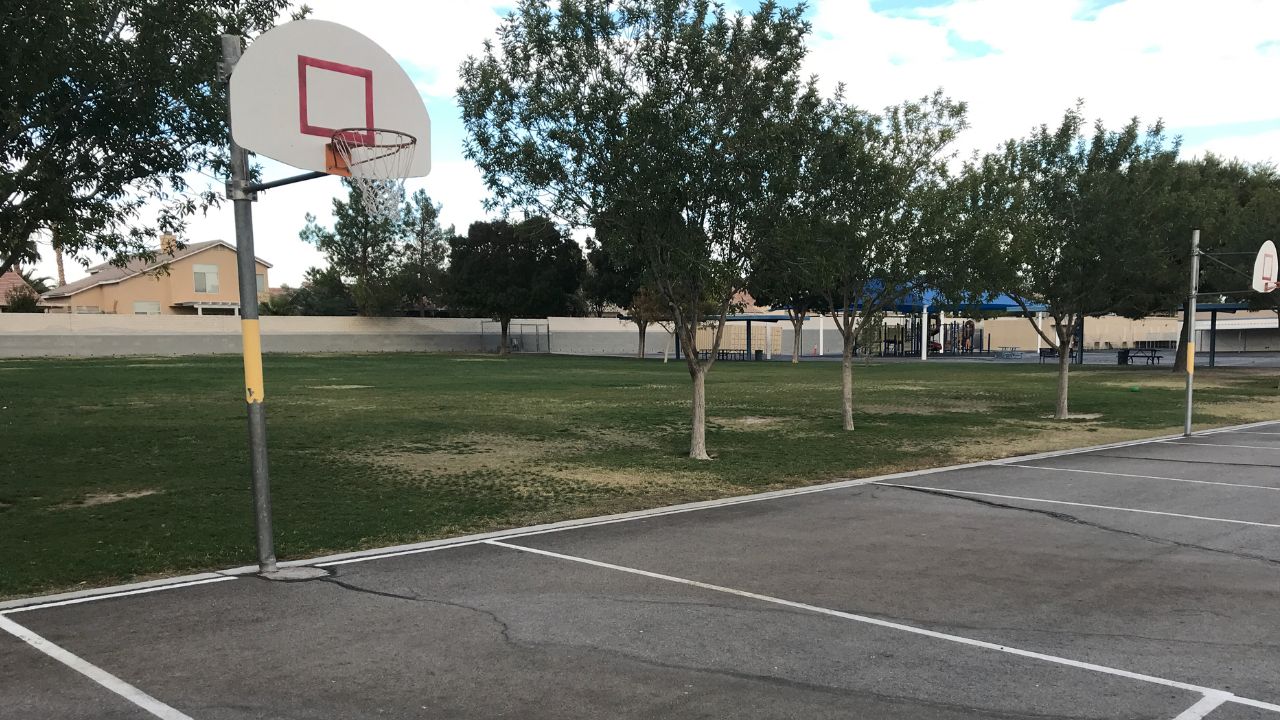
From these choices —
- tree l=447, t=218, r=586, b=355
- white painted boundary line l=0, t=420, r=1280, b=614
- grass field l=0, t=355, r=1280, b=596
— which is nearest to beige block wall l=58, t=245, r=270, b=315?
tree l=447, t=218, r=586, b=355

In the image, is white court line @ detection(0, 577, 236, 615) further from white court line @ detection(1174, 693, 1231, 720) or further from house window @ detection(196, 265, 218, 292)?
house window @ detection(196, 265, 218, 292)

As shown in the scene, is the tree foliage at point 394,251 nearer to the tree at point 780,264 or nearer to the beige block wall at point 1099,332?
the beige block wall at point 1099,332

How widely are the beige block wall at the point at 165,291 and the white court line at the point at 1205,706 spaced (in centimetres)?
6776

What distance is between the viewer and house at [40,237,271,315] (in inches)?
2485

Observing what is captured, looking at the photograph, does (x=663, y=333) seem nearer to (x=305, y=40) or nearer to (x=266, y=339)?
(x=266, y=339)

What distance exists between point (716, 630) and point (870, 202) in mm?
13086

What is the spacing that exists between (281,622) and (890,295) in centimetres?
1546

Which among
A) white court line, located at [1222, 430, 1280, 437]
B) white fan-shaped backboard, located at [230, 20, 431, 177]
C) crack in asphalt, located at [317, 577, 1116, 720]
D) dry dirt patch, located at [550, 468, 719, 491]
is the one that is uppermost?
white fan-shaped backboard, located at [230, 20, 431, 177]

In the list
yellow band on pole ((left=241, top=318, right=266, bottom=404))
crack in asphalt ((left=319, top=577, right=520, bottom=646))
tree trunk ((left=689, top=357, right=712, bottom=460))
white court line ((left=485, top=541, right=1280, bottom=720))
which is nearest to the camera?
white court line ((left=485, top=541, right=1280, bottom=720))

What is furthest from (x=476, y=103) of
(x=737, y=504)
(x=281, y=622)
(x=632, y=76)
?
(x=281, y=622)

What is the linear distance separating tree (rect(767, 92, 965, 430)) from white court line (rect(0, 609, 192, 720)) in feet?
38.7

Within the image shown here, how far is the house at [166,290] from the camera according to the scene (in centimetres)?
6312

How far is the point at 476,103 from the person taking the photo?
45.4 feet

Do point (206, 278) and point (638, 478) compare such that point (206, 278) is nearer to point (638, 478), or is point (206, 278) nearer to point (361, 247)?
point (361, 247)
